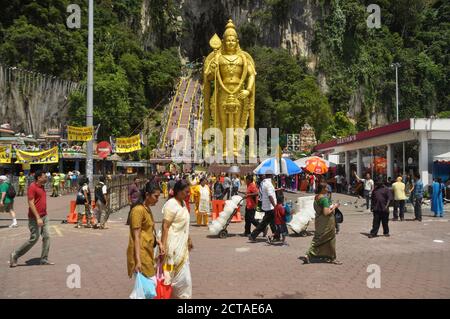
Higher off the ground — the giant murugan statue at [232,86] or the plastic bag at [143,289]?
the giant murugan statue at [232,86]

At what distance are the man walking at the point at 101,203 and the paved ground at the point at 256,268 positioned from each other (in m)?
0.72

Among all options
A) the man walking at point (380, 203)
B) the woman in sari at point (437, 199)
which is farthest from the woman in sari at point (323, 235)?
the woman in sari at point (437, 199)

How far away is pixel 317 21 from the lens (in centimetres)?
5331

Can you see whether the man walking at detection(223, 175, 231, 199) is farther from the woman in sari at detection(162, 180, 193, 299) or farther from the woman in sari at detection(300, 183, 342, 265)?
the woman in sari at detection(162, 180, 193, 299)

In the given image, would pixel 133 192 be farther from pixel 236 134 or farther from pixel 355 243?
pixel 236 134

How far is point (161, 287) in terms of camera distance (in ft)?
14.5

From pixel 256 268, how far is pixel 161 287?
8.80 ft

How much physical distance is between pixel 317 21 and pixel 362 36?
528 centimetres

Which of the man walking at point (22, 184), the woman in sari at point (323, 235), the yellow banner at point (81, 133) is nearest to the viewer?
the woman in sari at point (323, 235)

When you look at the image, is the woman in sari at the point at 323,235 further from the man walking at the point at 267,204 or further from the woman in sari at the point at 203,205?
the woman in sari at the point at 203,205

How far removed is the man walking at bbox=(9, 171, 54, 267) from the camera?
6.96 m

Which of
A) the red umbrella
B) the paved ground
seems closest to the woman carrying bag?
the paved ground

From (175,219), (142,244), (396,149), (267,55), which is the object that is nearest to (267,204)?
(175,219)

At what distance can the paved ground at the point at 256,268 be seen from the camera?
5.56 meters
